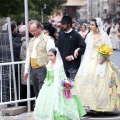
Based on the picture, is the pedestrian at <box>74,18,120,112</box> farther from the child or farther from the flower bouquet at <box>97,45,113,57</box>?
Answer: the child

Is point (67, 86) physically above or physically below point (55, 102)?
above

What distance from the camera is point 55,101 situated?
7.58 meters

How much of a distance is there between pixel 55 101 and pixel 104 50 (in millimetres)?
1858

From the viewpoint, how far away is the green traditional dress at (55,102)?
7.55 metres

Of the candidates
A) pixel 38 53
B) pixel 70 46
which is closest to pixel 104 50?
pixel 70 46

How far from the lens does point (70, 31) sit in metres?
9.30

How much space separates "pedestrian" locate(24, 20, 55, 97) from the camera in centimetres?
845

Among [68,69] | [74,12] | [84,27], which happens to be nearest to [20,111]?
[68,69]

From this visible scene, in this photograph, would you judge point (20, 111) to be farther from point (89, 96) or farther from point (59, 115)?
point (59, 115)

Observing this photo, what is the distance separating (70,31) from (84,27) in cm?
1019

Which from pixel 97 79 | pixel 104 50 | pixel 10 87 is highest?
pixel 104 50

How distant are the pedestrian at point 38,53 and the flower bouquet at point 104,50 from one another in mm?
1061

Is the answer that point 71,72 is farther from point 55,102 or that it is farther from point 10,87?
point 55,102

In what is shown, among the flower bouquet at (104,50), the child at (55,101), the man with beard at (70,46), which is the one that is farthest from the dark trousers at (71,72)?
the child at (55,101)
